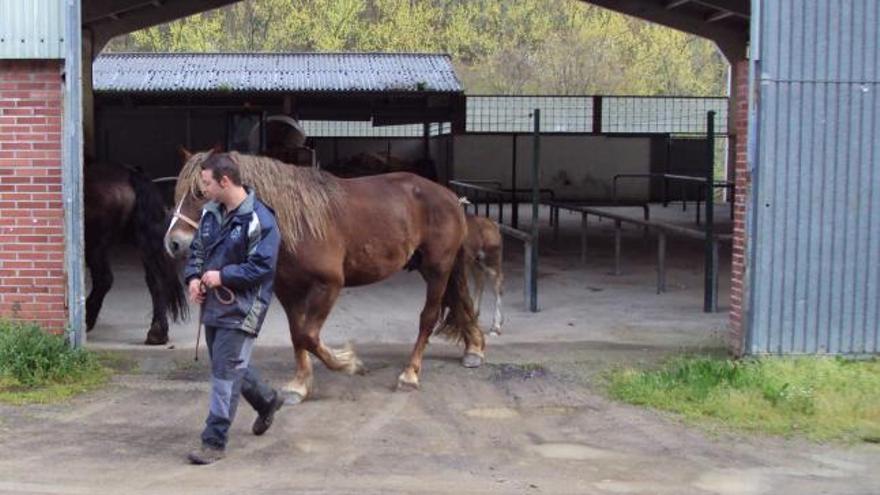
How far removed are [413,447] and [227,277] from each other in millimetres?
1571

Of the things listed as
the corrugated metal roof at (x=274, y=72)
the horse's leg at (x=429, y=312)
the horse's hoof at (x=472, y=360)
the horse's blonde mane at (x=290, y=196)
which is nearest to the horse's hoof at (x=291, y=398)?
the horse's leg at (x=429, y=312)

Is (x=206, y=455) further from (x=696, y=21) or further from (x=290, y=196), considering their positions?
A: (x=696, y=21)

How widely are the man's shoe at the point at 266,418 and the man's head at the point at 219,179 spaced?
4.43ft

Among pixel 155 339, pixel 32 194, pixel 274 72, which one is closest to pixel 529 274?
pixel 155 339

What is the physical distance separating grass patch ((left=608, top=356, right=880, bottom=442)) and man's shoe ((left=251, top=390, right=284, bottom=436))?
248 cm

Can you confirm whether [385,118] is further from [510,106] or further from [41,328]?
[41,328]

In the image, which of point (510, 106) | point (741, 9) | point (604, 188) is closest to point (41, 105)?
point (741, 9)

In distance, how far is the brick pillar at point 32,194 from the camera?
7.77 m

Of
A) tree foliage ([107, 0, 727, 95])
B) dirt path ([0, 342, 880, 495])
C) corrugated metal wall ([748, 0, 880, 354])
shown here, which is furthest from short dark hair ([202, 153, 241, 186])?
tree foliage ([107, 0, 727, 95])

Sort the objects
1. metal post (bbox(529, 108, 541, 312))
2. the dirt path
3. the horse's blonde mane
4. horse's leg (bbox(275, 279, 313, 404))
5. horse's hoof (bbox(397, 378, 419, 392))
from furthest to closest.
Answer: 1. metal post (bbox(529, 108, 541, 312))
2. horse's hoof (bbox(397, 378, 419, 392))
3. horse's leg (bbox(275, 279, 313, 404))
4. the horse's blonde mane
5. the dirt path

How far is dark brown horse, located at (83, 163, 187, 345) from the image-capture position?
8.91 meters

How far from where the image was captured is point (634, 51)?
43.2 metres

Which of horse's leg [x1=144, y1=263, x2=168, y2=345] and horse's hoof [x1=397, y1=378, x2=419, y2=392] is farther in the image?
horse's leg [x1=144, y1=263, x2=168, y2=345]

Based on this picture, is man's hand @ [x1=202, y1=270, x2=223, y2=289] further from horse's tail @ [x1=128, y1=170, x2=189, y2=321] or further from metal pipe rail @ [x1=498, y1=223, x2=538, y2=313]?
metal pipe rail @ [x1=498, y1=223, x2=538, y2=313]
